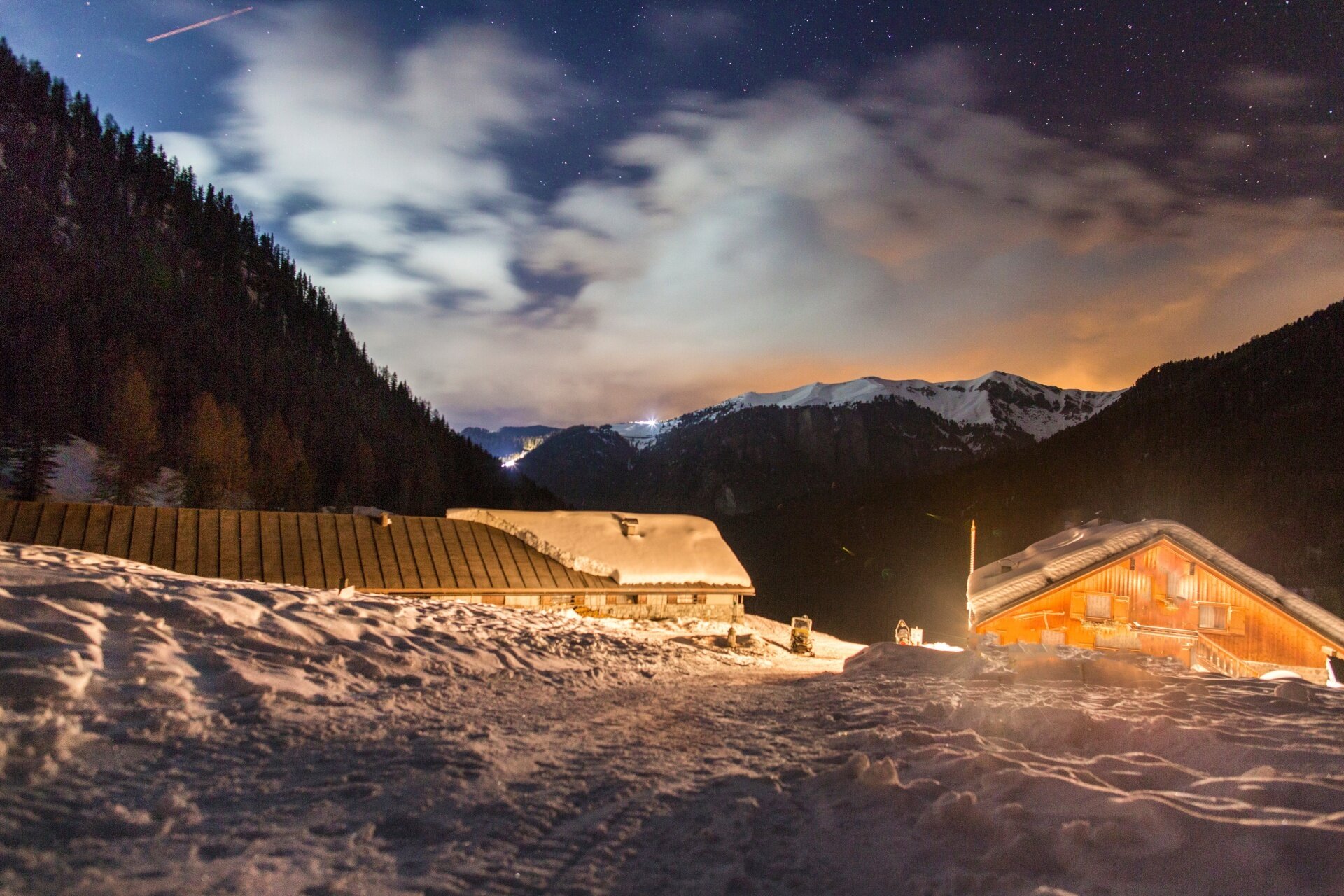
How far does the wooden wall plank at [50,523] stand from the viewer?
778 inches

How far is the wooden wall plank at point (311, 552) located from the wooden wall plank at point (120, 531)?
4.82 meters

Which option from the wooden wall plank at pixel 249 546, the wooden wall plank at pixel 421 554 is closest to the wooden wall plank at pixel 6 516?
the wooden wall plank at pixel 249 546

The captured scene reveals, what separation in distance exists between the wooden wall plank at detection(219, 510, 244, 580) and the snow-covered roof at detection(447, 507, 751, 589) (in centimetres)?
825

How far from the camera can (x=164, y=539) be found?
2133 cm

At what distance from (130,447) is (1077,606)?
8291 centimetres

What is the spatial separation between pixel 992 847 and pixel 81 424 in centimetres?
10484

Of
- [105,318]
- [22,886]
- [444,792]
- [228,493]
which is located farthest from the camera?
[105,318]

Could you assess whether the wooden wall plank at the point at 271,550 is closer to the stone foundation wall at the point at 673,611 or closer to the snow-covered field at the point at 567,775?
the stone foundation wall at the point at 673,611

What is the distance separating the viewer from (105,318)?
327ft

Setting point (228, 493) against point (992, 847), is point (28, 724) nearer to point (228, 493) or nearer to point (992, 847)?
point (992, 847)

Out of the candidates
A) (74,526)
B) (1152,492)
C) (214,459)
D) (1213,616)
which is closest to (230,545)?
(74,526)

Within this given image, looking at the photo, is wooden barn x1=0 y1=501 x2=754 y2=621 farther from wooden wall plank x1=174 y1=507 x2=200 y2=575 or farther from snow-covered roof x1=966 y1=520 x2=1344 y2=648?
snow-covered roof x1=966 y1=520 x2=1344 y2=648

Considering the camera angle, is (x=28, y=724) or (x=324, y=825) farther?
(x=28, y=724)

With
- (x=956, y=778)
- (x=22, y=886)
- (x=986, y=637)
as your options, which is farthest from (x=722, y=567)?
(x=22, y=886)
